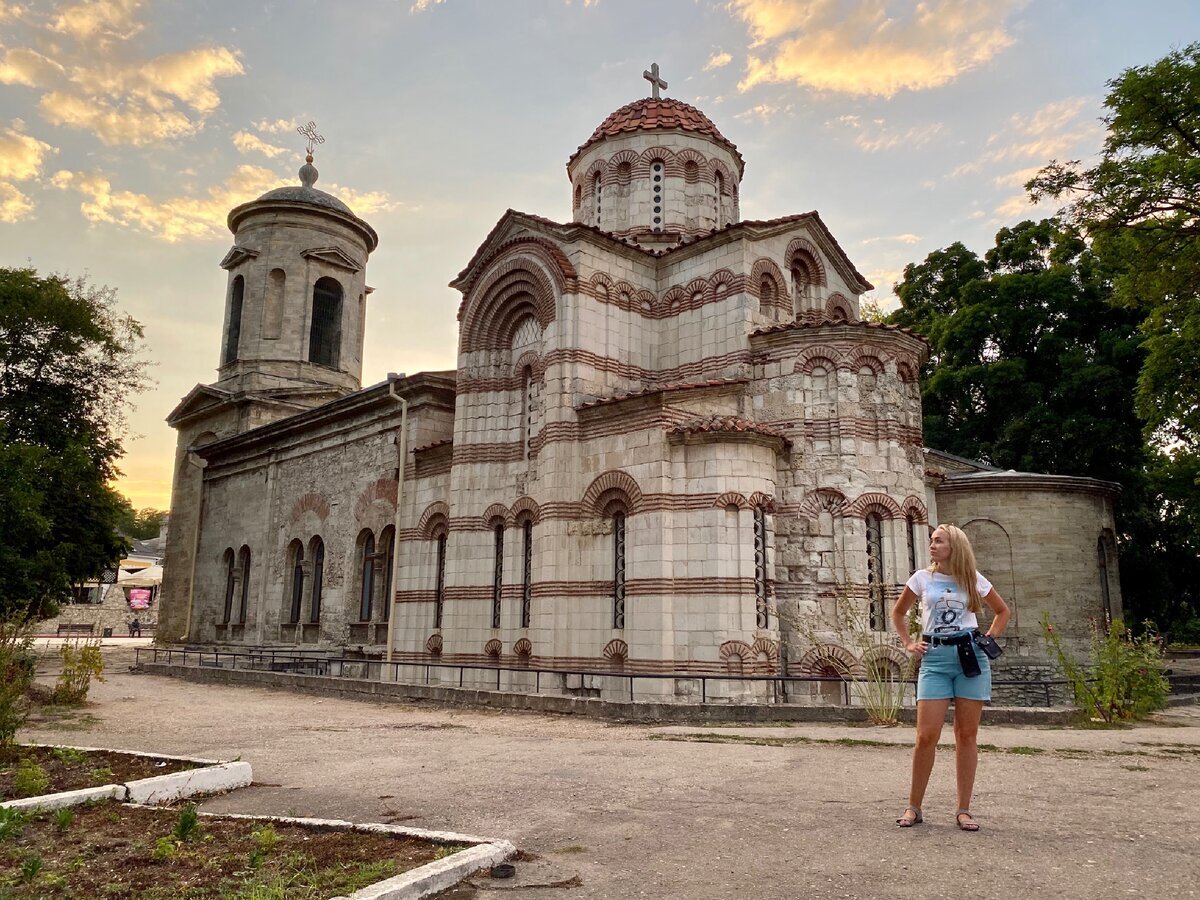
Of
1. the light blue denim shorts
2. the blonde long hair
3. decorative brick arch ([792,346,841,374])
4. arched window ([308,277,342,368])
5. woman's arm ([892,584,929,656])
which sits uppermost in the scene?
arched window ([308,277,342,368])

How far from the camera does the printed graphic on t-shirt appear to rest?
517cm

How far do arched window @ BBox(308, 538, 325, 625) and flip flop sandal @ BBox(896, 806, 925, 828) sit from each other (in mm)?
20160

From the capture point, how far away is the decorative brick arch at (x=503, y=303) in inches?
696

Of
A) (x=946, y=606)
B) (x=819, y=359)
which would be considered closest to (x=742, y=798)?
(x=946, y=606)

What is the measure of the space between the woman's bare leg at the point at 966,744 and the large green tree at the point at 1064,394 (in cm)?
2162

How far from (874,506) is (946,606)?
408 inches

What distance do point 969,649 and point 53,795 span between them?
6.11m

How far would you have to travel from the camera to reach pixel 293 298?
99.9 feet

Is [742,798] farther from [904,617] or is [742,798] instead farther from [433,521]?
[433,521]

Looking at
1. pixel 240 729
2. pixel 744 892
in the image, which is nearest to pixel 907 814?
pixel 744 892

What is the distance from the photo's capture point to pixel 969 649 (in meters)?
5.12

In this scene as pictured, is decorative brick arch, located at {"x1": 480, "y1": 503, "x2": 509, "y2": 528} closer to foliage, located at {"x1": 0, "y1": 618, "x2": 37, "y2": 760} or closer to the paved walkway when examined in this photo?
the paved walkway

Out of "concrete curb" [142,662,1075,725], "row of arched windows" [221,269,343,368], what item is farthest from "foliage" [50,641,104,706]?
"row of arched windows" [221,269,343,368]

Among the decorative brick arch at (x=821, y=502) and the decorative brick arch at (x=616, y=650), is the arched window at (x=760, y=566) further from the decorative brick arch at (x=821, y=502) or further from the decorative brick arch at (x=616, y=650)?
the decorative brick arch at (x=616, y=650)
